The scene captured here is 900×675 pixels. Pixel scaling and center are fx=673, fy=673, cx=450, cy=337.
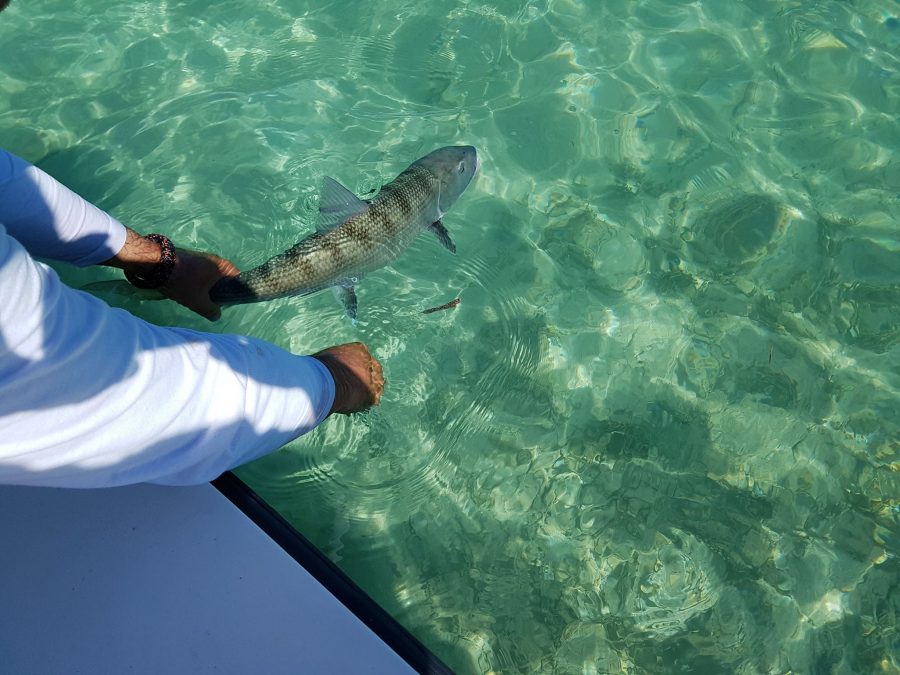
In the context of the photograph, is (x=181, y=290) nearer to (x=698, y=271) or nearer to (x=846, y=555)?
(x=698, y=271)

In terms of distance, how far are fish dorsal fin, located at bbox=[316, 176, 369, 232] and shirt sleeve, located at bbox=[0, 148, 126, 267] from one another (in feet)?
3.35

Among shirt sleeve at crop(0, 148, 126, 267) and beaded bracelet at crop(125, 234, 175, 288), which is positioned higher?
shirt sleeve at crop(0, 148, 126, 267)

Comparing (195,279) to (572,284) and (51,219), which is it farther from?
(572,284)

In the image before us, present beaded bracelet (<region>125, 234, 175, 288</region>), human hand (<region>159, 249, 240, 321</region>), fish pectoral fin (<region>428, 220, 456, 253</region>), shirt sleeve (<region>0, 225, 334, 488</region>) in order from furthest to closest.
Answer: fish pectoral fin (<region>428, 220, 456, 253</region>)
human hand (<region>159, 249, 240, 321</region>)
beaded bracelet (<region>125, 234, 175, 288</region>)
shirt sleeve (<region>0, 225, 334, 488</region>)

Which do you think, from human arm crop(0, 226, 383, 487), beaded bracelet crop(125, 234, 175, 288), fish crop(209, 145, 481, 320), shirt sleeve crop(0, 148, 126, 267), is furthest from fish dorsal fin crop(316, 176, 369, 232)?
human arm crop(0, 226, 383, 487)

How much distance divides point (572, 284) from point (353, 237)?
1521 millimetres

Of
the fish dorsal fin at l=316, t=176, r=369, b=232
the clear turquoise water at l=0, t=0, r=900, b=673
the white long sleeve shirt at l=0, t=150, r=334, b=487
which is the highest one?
the white long sleeve shirt at l=0, t=150, r=334, b=487

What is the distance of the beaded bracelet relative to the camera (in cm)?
361

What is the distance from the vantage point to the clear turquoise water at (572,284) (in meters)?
3.48

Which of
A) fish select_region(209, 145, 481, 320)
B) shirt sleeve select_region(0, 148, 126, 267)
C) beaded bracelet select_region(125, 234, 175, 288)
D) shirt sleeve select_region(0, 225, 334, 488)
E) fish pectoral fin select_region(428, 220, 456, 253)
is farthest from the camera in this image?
fish pectoral fin select_region(428, 220, 456, 253)

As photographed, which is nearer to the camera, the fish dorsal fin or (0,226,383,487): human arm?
(0,226,383,487): human arm

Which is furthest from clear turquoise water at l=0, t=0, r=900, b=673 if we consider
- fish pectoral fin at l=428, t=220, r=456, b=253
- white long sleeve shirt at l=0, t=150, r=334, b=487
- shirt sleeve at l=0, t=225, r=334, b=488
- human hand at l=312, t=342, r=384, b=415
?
shirt sleeve at l=0, t=225, r=334, b=488

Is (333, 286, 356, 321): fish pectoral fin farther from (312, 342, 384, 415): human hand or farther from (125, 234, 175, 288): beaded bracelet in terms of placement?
(125, 234, 175, 288): beaded bracelet

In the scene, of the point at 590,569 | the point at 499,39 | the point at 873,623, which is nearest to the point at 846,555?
the point at 873,623
